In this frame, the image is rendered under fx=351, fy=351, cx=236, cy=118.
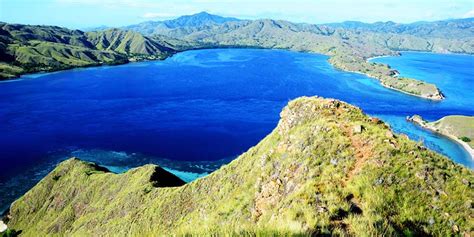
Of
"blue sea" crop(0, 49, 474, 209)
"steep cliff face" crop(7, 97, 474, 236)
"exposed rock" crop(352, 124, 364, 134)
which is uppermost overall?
"exposed rock" crop(352, 124, 364, 134)

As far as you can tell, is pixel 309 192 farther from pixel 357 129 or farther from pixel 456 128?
pixel 456 128

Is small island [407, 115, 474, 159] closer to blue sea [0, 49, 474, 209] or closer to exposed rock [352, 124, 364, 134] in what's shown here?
blue sea [0, 49, 474, 209]

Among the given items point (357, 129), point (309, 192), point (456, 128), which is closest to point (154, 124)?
point (456, 128)

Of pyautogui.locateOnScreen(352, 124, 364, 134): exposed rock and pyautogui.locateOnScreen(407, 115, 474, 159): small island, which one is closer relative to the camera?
pyautogui.locateOnScreen(352, 124, 364, 134): exposed rock

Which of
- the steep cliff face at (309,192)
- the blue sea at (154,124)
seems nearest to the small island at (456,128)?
the blue sea at (154,124)

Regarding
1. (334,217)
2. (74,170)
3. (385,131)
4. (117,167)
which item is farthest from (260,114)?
(334,217)

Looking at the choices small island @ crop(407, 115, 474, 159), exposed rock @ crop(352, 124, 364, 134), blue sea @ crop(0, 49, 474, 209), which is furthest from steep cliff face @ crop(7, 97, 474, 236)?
small island @ crop(407, 115, 474, 159)
